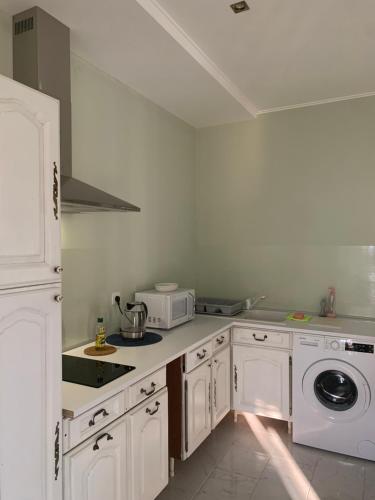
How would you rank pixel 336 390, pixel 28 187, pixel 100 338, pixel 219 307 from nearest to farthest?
pixel 28 187 < pixel 100 338 < pixel 336 390 < pixel 219 307

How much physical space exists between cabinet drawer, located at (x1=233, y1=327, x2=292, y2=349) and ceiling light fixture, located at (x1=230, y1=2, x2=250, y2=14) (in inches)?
82.2

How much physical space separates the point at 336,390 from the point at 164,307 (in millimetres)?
1374

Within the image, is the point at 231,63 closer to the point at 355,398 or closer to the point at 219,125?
the point at 219,125

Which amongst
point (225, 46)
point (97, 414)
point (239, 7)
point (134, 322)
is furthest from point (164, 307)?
point (239, 7)

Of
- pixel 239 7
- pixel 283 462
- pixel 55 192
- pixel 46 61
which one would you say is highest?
pixel 239 7

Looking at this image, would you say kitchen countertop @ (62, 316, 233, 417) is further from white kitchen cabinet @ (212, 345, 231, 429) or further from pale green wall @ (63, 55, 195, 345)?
pale green wall @ (63, 55, 195, 345)

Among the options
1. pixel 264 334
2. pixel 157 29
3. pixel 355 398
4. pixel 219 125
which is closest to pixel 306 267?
pixel 264 334

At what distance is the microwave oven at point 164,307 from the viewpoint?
2570mm

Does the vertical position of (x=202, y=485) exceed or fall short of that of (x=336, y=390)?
it falls short

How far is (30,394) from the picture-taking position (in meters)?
1.25

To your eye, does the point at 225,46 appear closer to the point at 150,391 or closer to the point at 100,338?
the point at 100,338

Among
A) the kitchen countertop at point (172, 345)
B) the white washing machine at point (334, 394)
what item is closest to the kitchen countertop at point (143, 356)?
the kitchen countertop at point (172, 345)

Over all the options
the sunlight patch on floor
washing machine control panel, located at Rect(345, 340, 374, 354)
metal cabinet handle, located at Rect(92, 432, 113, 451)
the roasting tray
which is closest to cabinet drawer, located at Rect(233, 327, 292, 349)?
the roasting tray

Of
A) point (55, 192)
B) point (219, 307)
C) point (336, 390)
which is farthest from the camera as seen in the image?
point (219, 307)
